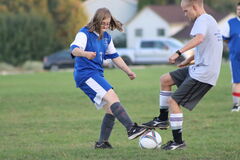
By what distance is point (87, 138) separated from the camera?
10328mm

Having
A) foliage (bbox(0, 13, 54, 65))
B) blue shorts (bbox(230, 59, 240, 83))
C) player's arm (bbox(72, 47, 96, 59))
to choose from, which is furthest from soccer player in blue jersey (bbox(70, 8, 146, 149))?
foliage (bbox(0, 13, 54, 65))

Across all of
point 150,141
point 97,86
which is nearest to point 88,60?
point 97,86

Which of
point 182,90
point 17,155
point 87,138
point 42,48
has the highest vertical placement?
point 182,90

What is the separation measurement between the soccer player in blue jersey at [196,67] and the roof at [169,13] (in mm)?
51613

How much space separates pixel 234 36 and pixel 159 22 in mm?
47039

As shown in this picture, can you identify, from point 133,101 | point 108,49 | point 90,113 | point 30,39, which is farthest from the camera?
point 30,39

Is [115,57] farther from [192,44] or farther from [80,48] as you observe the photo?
[192,44]

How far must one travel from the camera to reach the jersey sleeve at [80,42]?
25.9 ft

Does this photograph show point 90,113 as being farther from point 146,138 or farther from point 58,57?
point 58,57

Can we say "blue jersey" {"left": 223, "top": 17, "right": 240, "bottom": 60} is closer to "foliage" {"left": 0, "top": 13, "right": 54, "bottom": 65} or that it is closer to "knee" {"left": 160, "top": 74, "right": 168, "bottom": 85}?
"knee" {"left": 160, "top": 74, "right": 168, "bottom": 85}

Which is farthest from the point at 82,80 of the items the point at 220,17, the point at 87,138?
the point at 220,17

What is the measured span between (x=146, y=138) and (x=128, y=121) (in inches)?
13.5

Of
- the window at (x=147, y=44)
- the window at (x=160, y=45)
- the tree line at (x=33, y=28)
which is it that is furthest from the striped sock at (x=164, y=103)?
the tree line at (x=33, y=28)

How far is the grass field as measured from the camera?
787 cm
